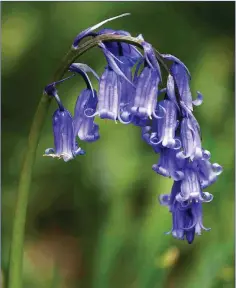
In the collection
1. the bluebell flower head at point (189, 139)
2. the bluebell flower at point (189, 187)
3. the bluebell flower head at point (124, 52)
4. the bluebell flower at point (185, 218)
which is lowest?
the bluebell flower at point (185, 218)

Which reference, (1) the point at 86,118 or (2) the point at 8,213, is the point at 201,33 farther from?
(1) the point at 86,118

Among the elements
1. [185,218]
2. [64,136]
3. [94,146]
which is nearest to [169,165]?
[185,218]

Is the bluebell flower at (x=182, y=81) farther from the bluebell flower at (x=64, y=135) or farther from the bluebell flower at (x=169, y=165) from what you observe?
the bluebell flower at (x=64, y=135)

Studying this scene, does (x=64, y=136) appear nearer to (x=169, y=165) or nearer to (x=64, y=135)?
(x=64, y=135)

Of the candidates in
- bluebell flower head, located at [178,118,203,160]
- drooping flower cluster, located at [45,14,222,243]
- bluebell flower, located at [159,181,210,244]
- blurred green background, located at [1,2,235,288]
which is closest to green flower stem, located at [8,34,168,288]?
drooping flower cluster, located at [45,14,222,243]

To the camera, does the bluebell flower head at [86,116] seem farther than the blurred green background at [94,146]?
No

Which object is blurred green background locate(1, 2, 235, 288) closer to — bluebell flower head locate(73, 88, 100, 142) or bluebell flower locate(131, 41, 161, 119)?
bluebell flower head locate(73, 88, 100, 142)

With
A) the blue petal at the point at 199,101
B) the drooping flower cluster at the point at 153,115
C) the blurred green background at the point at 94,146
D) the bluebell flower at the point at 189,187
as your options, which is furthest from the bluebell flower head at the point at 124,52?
the blurred green background at the point at 94,146
